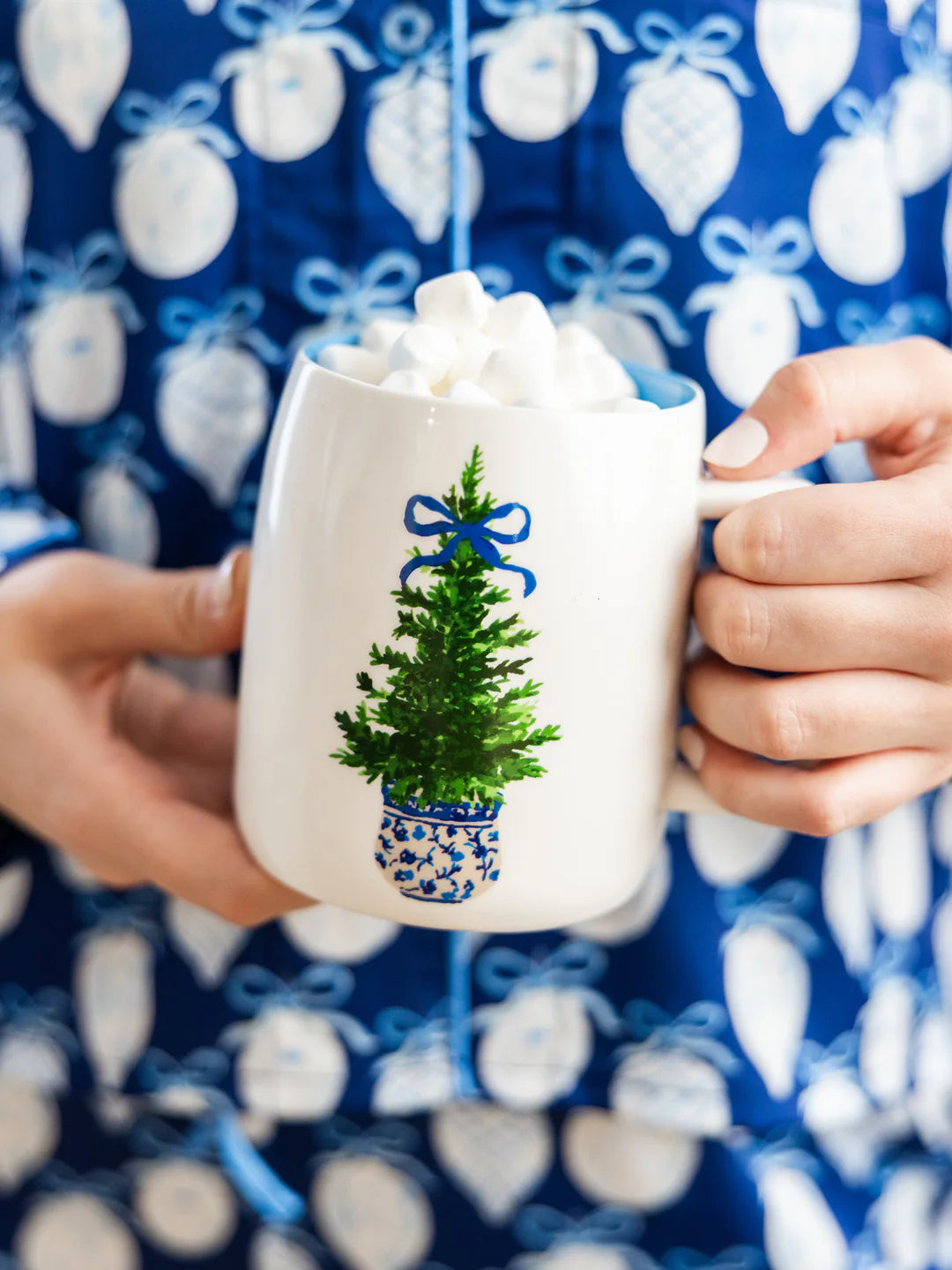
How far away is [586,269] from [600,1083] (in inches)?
20.8

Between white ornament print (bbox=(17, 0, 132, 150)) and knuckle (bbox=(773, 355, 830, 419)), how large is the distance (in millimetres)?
413

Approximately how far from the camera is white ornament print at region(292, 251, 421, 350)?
62 cm

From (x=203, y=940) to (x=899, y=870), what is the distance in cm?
47

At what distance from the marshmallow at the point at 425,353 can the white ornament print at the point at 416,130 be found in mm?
184

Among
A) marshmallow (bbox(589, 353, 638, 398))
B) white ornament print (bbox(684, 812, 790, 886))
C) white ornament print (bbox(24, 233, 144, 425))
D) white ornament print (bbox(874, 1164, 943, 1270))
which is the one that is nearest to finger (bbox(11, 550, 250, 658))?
white ornament print (bbox(24, 233, 144, 425))

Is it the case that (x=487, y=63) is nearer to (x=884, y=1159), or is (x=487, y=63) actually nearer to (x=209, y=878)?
(x=209, y=878)

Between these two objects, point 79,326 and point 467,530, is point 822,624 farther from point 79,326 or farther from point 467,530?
point 79,326

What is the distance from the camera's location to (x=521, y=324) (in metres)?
→ 0.47

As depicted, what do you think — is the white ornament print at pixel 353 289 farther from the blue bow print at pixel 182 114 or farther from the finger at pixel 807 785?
the finger at pixel 807 785

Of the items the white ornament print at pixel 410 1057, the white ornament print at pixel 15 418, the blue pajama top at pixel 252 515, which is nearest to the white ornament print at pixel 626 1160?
the blue pajama top at pixel 252 515

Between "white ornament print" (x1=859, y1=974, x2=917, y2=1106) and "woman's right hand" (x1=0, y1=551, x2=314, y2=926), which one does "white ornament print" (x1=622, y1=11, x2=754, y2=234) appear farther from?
"white ornament print" (x1=859, y1=974, x2=917, y2=1106)

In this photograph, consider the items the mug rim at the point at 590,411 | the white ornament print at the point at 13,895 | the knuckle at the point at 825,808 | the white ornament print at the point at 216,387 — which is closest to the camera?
the mug rim at the point at 590,411

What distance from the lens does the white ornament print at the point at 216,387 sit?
0.63 meters

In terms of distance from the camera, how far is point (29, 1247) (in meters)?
0.79
